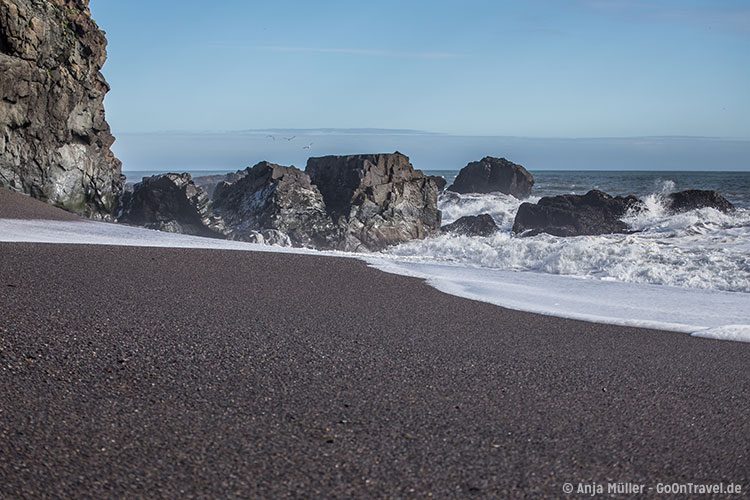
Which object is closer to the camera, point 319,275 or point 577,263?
point 319,275

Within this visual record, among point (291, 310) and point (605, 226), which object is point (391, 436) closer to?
point (291, 310)

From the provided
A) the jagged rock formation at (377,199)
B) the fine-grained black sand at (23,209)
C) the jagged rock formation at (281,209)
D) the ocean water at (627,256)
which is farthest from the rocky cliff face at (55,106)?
the ocean water at (627,256)

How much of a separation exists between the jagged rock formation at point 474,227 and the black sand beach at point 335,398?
64.4 ft

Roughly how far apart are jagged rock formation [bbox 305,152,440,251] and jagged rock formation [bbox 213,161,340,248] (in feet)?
2.01

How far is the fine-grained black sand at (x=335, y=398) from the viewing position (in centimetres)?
377

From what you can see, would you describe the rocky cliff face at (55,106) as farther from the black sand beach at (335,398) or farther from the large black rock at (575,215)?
the large black rock at (575,215)

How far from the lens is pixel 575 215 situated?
27578 mm

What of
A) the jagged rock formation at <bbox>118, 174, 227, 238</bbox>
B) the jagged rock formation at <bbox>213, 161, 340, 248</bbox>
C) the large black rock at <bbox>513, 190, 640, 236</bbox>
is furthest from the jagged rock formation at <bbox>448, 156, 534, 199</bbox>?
the jagged rock formation at <bbox>118, 174, 227, 238</bbox>

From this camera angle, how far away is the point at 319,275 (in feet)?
33.8

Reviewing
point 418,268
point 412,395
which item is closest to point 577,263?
point 418,268

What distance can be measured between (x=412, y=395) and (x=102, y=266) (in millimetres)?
5838

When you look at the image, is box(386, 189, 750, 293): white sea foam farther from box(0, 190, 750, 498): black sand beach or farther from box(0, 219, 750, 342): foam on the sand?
box(0, 190, 750, 498): black sand beach

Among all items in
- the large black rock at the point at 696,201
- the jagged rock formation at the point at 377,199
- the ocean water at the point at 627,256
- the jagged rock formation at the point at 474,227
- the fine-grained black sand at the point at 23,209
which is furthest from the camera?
the large black rock at the point at 696,201

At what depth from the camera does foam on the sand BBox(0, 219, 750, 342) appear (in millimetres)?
8562
